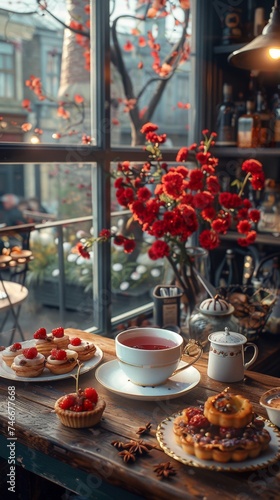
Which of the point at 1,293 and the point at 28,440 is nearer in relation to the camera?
the point at 28,440

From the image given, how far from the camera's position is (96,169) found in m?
2.02

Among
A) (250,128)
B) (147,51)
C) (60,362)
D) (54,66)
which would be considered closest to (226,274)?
(250,128)

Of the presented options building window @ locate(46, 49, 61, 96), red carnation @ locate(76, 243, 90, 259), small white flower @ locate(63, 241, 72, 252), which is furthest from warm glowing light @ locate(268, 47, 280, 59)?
building window @ locate(46, 49, 61, 96)

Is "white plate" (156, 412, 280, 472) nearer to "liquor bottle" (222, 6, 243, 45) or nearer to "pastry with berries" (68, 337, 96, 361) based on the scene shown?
"pastry with berries" (68, 337, 96, 361)

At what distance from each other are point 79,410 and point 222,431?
0.91 ft

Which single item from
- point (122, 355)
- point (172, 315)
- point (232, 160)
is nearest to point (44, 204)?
point (232, 160)

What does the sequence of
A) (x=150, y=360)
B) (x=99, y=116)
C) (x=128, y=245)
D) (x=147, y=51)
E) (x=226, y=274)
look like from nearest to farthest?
(x=150, y=360)
(x=128, y=245)
(x=99, y=116)
(x=226, y=274)
(x=147, y=51)

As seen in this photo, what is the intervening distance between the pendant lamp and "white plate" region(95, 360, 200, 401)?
100 cm

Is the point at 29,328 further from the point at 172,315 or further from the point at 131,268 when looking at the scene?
the point at 172,315

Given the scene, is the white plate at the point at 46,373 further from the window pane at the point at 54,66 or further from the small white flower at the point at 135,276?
the small white flower at the point at 135,276

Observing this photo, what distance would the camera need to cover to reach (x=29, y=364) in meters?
1.24

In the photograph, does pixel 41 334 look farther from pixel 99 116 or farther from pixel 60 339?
pixel 99 116

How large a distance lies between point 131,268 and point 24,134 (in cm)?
157

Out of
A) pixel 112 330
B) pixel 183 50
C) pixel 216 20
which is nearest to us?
pixel 112 330
